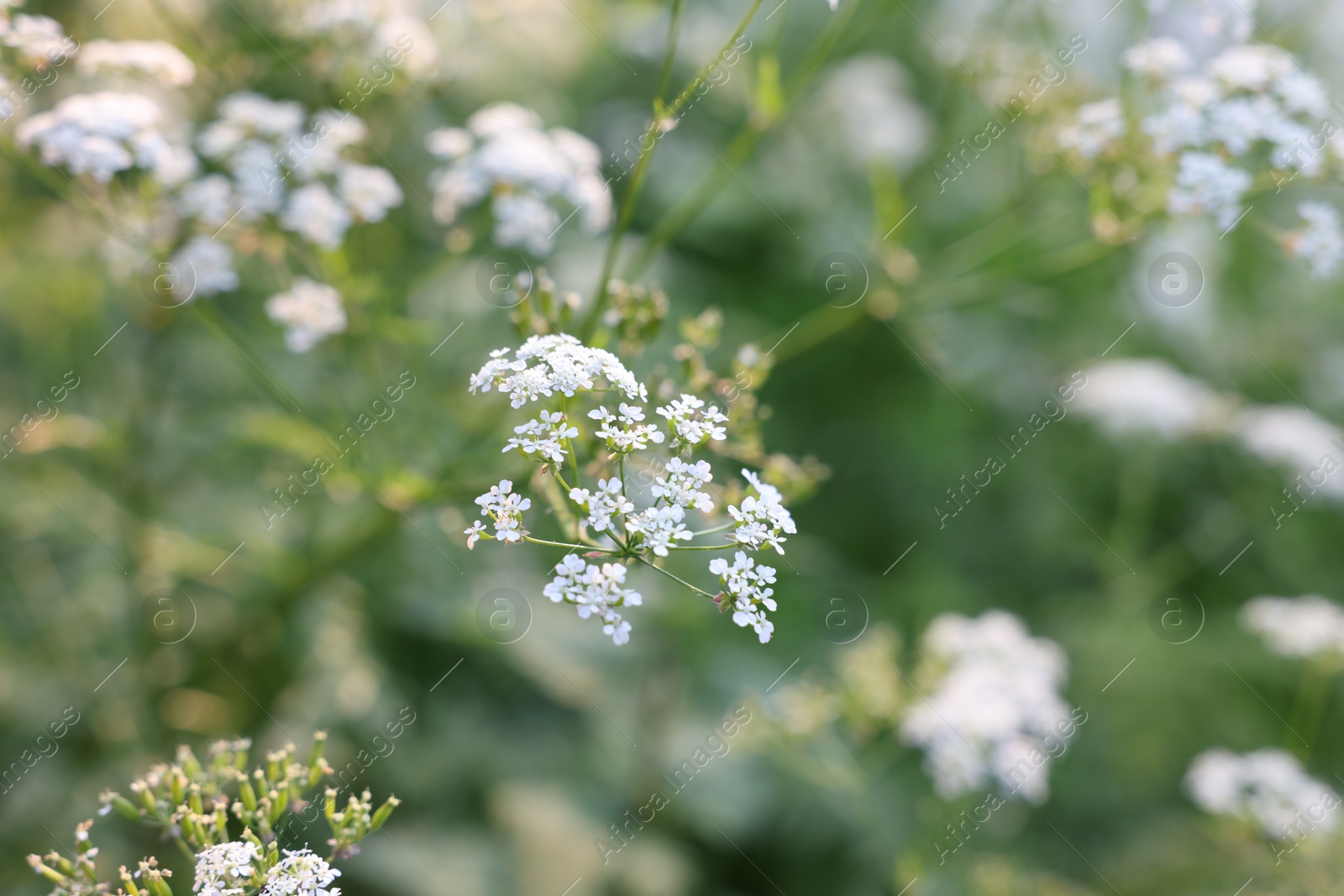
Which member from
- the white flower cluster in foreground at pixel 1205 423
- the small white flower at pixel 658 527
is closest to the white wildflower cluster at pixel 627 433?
the small white flower at pixel 658 527

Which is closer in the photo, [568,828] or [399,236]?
[568,828]

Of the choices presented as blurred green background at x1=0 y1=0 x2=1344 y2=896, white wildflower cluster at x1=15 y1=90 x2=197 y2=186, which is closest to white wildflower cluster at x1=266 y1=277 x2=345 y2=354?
blurred green background at x1=0 y1=0 x2=1344 y2=896

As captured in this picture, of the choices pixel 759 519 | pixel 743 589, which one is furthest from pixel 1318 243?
pixel 743 589

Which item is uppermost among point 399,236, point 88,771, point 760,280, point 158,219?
point 158,219

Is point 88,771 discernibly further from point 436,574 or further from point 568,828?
point 568,828

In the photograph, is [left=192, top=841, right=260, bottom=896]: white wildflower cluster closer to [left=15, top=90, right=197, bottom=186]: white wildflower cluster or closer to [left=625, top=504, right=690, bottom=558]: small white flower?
[left=625, top=504, right=690, bottom=558]: small white flower

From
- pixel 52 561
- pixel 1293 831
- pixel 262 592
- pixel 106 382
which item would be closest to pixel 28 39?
pixel 106 382

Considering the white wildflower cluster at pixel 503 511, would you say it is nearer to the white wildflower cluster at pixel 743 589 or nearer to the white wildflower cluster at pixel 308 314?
the white wildflower cluster at pixel 743 589
